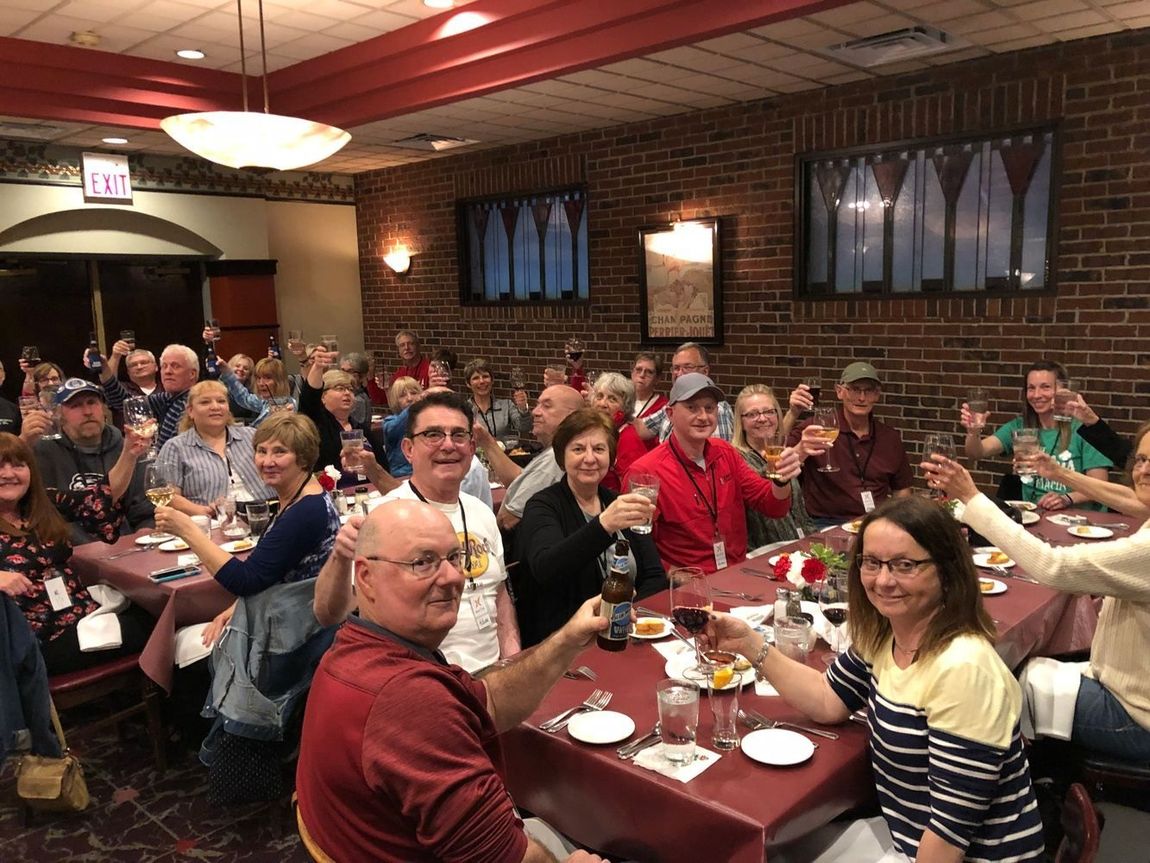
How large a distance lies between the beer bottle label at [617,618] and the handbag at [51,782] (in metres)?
2.13

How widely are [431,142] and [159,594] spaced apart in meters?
5.40

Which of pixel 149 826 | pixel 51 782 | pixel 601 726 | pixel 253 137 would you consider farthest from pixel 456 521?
pixel 253 137

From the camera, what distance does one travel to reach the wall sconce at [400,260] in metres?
9.12

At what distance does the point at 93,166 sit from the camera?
7.56 meters

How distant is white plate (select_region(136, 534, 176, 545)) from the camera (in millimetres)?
3748

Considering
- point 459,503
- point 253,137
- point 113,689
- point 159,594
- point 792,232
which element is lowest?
point 113,689

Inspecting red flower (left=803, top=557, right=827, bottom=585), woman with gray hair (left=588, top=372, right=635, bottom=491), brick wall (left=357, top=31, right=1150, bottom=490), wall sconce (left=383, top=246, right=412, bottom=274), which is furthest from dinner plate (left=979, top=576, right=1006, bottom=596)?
wall sconce (left=383, top=246, right=412, bottom=274)

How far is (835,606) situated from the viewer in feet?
7.87

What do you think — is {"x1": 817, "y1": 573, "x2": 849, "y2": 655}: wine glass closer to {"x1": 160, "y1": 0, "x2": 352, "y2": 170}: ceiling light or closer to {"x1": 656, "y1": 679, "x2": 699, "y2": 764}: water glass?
{"x1": 656, "y1": 679, "x2": 699, "y2": 764}: water glass

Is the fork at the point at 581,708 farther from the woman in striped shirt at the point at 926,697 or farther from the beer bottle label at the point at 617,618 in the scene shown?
the woman in striped shirt at the point at 926,697

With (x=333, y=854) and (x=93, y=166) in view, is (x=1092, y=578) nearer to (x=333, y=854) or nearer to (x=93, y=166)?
(x=333, y=854)

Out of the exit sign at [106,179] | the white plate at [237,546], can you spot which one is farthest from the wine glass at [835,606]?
the exit sign at [106,179]

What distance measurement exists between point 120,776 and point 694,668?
252 cm

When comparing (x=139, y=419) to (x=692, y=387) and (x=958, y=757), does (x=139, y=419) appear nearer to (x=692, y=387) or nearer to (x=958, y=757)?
(x=692, y=387)
